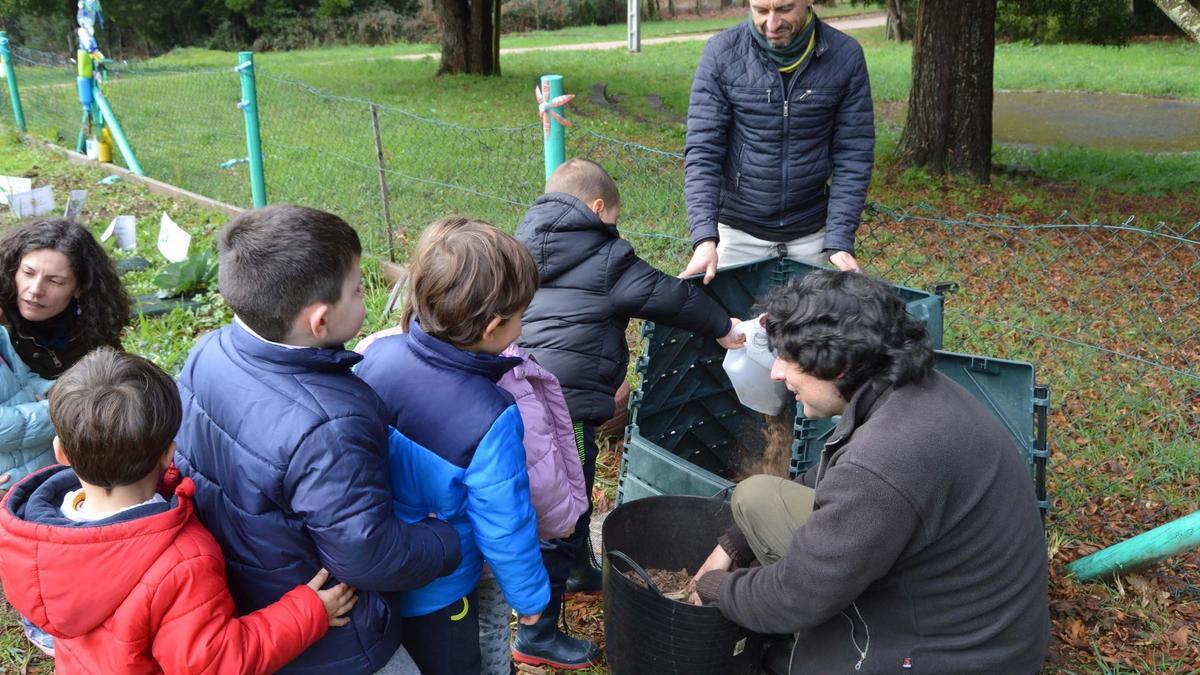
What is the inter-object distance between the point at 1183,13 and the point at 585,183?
3359 mm

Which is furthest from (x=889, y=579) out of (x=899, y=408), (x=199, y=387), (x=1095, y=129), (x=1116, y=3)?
(x=1095, y=129)

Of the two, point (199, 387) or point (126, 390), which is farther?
point (199, 387)

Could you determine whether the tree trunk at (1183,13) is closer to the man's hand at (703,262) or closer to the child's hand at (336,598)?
the man's hand at (703,262)

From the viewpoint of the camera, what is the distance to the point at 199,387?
5.89ft

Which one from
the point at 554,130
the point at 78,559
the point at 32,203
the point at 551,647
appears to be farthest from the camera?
the point at 32,203

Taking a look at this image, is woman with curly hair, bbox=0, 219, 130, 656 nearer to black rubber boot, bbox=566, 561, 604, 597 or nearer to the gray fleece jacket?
black rubber boot, bbox=566, 561, 604, 597

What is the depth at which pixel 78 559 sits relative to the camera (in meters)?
1.62

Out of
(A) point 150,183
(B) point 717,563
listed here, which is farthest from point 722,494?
(A) point 150,183

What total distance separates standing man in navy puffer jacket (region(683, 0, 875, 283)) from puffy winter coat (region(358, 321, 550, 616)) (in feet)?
4.69

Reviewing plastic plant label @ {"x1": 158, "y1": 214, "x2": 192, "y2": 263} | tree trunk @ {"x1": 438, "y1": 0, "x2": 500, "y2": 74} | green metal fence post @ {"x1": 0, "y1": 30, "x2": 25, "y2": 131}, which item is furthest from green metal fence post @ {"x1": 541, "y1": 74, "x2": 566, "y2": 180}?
tree trunk @ {"x1": 438, "y1": 0, "x2": 500, "y2": 74}

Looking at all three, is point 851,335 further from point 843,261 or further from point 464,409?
point 843,261

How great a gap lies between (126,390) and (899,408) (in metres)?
1.45

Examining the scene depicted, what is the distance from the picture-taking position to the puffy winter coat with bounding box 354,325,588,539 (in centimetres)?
221

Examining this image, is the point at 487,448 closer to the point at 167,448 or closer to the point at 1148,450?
the point at 167,448
